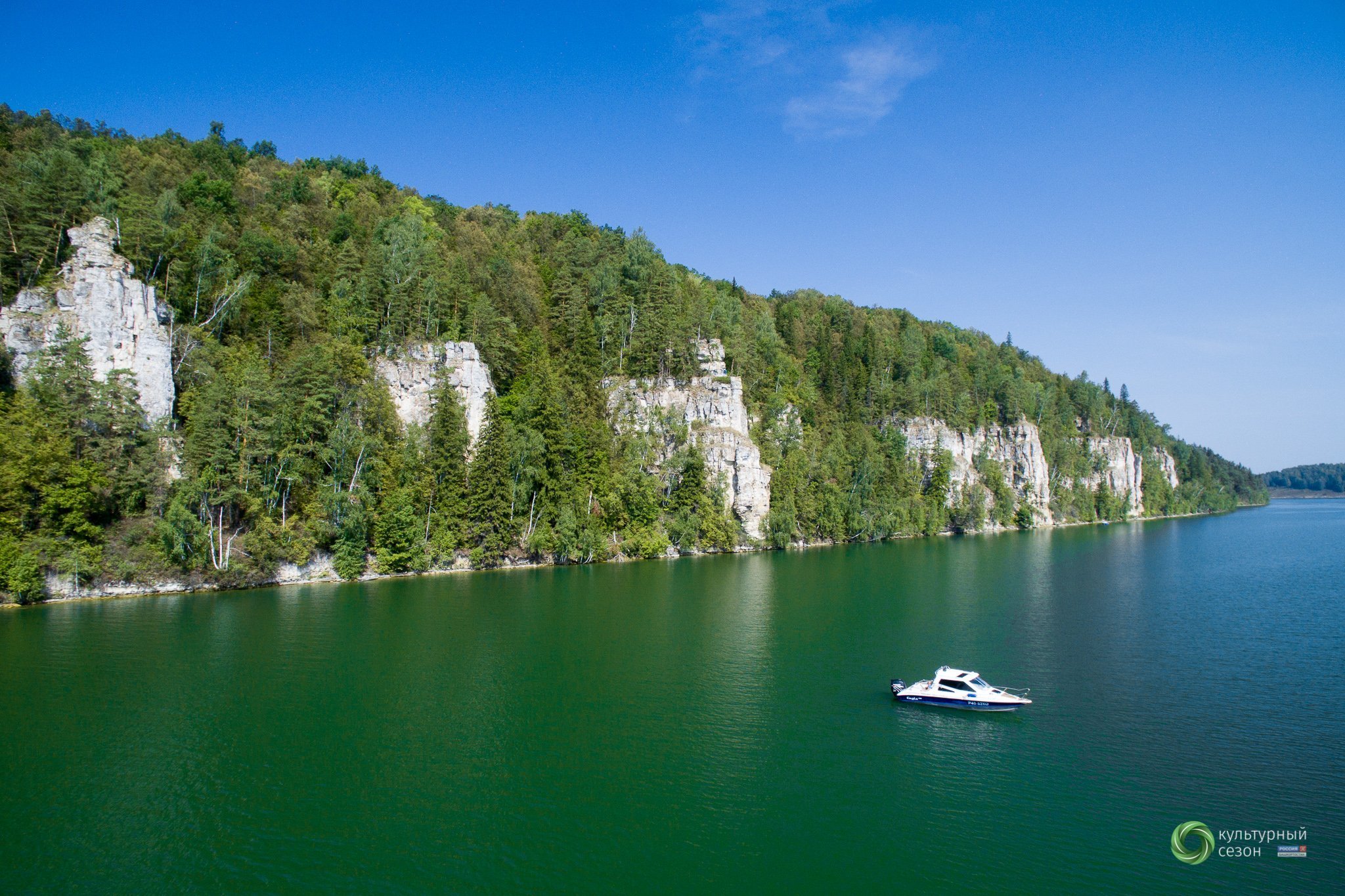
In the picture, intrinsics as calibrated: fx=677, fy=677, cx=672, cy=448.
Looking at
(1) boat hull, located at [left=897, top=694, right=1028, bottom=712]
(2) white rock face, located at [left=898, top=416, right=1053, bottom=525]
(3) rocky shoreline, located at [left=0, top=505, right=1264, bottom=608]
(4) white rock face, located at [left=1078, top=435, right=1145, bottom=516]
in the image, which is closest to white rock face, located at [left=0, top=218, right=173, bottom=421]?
(3) rocky shoreline, located at [left=0, top=505, right=1264, bottom=608]

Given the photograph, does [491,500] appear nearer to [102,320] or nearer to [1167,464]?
[102,320]

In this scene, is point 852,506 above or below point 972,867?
above

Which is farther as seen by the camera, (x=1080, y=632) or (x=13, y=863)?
(x=1080, y=632)

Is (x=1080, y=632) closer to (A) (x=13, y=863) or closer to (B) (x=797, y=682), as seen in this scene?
(B) (x=797, y=682)

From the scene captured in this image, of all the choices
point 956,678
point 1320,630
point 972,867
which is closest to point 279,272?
point 956,678

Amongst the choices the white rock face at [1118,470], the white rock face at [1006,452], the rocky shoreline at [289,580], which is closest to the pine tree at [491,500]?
the rocky shoreline at [289,580]

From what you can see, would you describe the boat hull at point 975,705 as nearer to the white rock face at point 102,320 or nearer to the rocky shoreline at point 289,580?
the rocky shoreline at point 289,580
